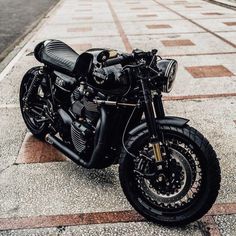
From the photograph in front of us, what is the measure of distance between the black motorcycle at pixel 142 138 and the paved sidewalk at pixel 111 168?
0.79ft

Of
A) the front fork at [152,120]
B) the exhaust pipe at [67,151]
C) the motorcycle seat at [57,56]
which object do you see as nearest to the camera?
the front fork at [152,120]

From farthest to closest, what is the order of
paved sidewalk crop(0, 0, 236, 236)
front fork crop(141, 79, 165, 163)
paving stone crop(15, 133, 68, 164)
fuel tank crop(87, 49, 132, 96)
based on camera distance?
1. paving stone crop(15, 133, 68, 164)
2. paved sidewalk crop(0, 0, 236, 236)
3. fuel tank crop(87, 49, 132, 96)
4. front fork crop(141, 79, 165, 163)

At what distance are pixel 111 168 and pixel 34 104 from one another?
1247 mm

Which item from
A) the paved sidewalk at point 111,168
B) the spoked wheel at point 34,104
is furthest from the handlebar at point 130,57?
the spoked wheel at point 34,104

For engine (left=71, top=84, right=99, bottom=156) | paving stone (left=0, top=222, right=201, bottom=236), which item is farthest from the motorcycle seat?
paving stone (left=0, top=222, right=201, bottom=236)

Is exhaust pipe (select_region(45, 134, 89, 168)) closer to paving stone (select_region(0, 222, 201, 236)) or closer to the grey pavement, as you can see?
paving stone (select_region(0, 222, 201, 236))

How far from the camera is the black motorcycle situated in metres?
2.73

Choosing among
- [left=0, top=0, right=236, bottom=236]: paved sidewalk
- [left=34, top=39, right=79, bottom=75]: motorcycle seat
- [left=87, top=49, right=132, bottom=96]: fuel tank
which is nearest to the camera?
[left=87, top=49, right=132, bottom=96]: fuel tank

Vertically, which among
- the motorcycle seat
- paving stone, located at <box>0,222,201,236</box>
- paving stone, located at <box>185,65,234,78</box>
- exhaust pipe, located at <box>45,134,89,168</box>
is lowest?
paving stone, located at <box>185,65,234,78</box>

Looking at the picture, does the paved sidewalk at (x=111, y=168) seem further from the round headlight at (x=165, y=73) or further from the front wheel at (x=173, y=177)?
the round headlight at (x=165, y=73)

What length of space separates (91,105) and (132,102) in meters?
0.45

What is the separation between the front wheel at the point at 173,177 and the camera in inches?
108

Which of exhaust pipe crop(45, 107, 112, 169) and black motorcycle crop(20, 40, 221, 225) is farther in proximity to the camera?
exhaust pipe crop(45, 107, 112, 169)

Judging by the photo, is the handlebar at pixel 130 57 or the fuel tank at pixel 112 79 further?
the fuel tank at pixel 112 79
